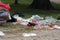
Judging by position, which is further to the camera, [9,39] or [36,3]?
[36,3]

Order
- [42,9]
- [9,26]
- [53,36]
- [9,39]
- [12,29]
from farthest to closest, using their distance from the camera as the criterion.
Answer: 1. [42,9]
2. [9,26]
3. [12,29]
4. [53,36]
5. [9,39]

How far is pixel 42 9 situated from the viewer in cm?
1883

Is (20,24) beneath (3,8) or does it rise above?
beneath

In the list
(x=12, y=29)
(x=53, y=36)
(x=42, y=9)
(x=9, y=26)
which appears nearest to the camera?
(x=53, y=36)

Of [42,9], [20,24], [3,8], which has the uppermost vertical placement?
[3,8]

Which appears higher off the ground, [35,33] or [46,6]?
[35,33]

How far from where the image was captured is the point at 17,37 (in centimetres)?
837

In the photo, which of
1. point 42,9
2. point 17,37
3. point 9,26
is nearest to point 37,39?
point 17,37

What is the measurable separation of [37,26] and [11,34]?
1634 mm

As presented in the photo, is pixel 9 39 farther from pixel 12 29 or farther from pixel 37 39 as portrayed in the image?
pixel 12 29

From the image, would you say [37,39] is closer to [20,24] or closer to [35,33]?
[35,33]

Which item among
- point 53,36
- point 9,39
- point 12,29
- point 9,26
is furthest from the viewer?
point 9,26

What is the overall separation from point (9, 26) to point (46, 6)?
8.92 m

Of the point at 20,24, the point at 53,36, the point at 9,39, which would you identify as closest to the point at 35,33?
the point at 53,36
